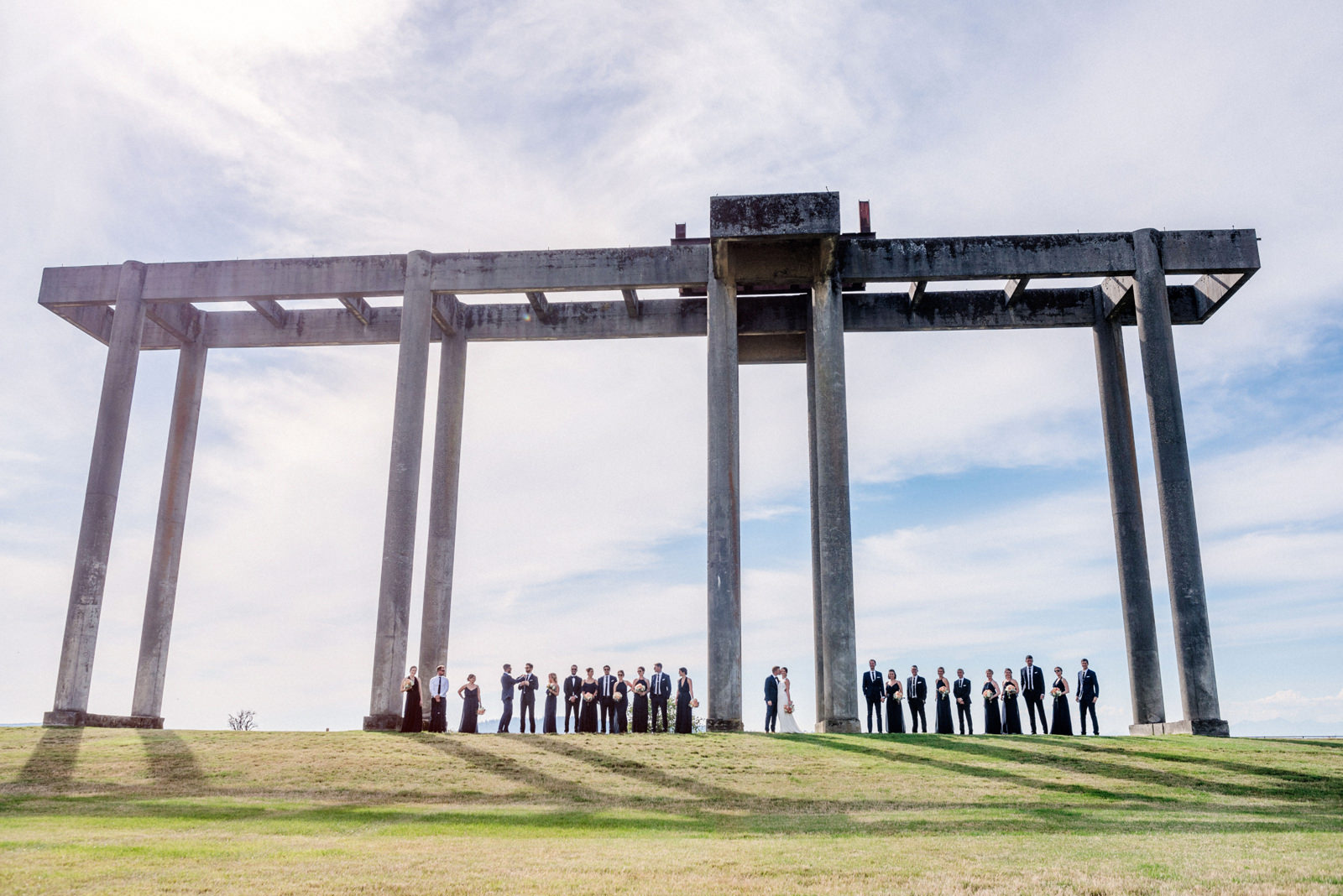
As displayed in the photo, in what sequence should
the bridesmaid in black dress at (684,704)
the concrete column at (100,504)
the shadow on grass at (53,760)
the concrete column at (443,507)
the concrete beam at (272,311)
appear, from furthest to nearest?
the concrete beam at (272,311)
the concrete column at (443,507)
the concrete column at (100,504)
the bridesmaid in black dress at (684,704)
the shadow on grass at (53,760)

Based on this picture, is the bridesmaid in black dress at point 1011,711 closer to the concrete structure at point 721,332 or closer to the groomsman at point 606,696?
the concrete structure at point 721,332

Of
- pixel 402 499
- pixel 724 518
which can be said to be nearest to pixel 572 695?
pixel 724 518

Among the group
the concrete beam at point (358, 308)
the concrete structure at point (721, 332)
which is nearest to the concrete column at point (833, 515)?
the concrete structure at point (721, 332)

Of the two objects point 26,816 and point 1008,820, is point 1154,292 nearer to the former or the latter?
point 1008,820

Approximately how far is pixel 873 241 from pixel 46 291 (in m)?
22.8

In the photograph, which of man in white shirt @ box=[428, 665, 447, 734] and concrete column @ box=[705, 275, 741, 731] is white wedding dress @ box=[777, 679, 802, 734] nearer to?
concrete column @ box=[705, 275, 741, 731]

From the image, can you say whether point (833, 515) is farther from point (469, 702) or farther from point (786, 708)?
point (469, 702)

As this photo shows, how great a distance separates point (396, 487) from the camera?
24453 millimetres

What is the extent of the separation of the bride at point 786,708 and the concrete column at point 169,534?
16729 mm

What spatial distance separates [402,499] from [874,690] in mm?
12106

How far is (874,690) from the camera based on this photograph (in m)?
23.1

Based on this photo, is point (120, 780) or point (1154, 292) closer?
point (120, 780)

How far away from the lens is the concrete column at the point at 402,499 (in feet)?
76.4

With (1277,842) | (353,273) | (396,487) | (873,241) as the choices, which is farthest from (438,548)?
(1277,842)
